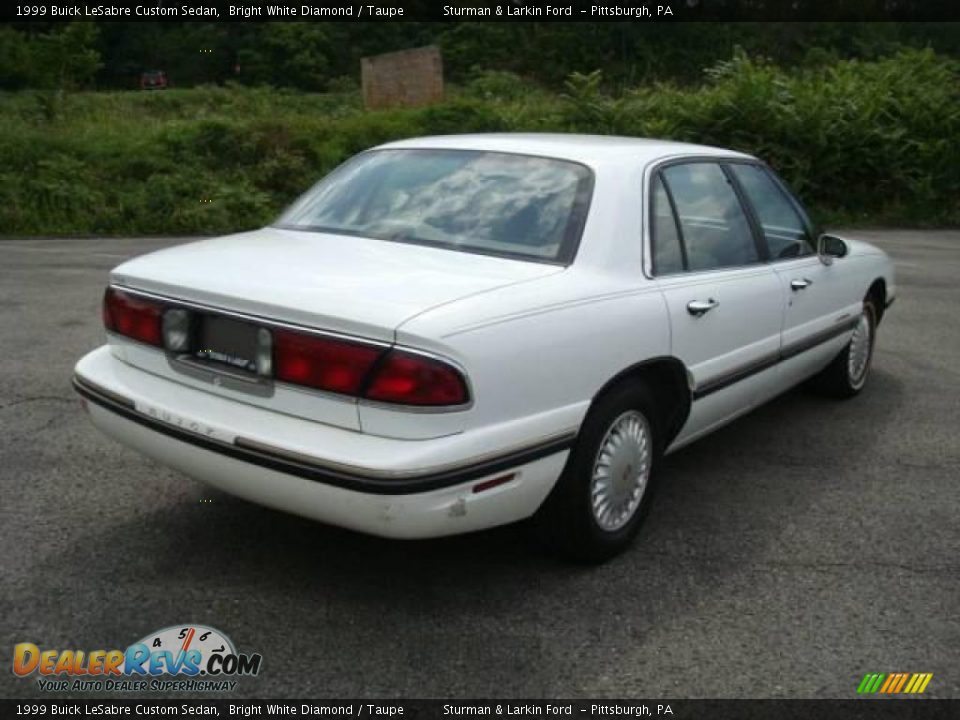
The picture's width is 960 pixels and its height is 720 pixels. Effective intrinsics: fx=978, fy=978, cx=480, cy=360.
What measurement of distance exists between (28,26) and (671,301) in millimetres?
47371

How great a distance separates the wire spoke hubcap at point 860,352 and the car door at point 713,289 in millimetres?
1293

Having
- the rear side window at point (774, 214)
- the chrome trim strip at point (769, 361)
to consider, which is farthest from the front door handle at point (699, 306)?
the rear side window at point (774, 214)

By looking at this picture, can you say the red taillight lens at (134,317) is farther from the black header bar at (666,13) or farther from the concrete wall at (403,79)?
the black header bar at (666,13)

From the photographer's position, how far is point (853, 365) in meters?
5.74

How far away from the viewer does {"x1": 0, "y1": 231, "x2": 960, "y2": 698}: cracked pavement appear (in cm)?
283

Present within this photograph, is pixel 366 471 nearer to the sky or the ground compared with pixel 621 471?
nearer to the sky

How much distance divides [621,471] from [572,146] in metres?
1.37

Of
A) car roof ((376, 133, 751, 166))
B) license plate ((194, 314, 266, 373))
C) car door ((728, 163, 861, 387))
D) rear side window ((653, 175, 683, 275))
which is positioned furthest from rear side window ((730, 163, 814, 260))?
license plate ((194, 314, 266, 373))

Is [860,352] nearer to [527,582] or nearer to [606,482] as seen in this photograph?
[606,482]

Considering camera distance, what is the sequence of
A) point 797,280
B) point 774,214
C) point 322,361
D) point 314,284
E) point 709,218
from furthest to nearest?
point 774,214 → point 797,280 → point 709,218 → point 314,284 → point 322,361

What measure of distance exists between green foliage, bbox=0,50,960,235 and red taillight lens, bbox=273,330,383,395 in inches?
546

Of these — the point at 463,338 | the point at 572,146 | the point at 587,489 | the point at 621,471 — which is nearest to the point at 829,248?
the point at 572,146

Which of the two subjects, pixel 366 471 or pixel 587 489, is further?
pixel 587 489

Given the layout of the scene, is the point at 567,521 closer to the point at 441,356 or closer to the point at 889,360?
the point at 441,356
